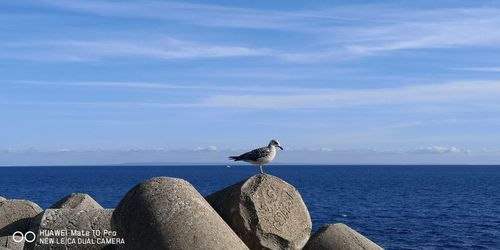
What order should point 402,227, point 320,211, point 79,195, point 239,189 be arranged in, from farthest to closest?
1. point 320,211
2. point 402,227
3. point 79,195
4. point 239,189

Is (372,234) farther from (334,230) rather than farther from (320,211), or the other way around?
(334,230)

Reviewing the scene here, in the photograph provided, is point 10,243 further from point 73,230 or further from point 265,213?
point 265,213

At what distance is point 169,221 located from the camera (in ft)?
32.7

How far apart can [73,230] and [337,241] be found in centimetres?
486

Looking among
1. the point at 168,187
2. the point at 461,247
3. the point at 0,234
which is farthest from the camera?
the point at 461,247

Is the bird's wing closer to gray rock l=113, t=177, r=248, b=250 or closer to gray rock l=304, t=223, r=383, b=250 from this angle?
gray rock l=304, t=223, r=383, b=250

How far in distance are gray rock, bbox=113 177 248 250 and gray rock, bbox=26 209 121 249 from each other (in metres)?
1.87

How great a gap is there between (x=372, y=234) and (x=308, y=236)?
32.7 m

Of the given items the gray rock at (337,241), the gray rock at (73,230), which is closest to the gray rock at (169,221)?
the gray rock at (73,230)

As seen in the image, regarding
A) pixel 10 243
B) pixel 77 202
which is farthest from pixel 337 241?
pixel 10 243

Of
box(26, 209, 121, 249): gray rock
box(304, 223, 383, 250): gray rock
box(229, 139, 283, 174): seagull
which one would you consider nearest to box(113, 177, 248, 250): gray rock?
box(26, 209, 121, 249): gray rock

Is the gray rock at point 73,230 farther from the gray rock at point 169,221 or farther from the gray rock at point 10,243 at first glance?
the gray rock at point 169,221

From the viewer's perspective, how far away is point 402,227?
48.8 meters

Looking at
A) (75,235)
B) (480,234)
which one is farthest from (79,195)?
(480,234)
